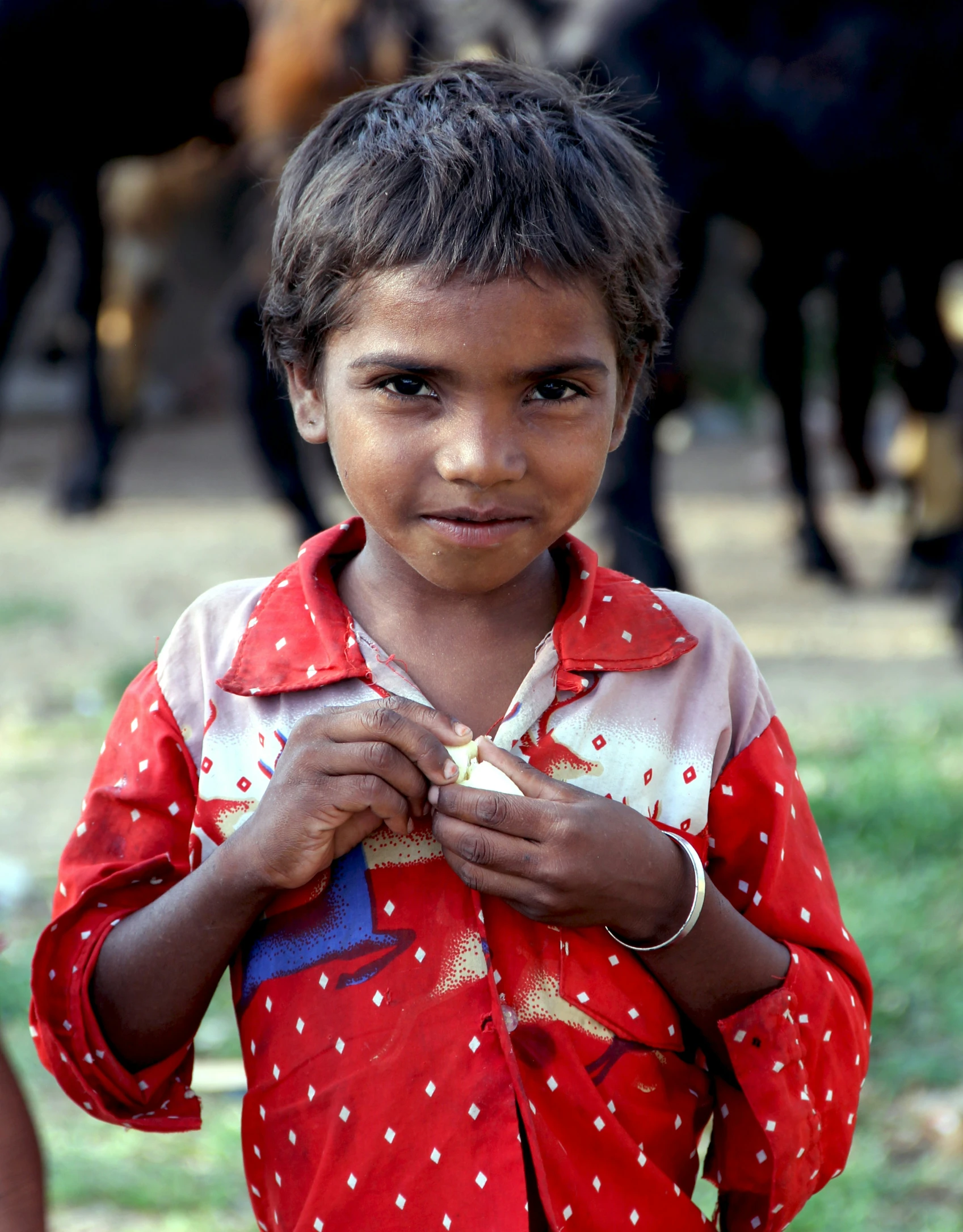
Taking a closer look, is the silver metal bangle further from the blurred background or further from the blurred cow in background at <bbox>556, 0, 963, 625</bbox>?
the blurred cow in background at <bbox>556, 0, 963, 625</bbox>

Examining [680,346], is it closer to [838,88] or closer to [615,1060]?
[838,88]

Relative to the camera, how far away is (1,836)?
299cm

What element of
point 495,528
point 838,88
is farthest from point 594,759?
point 838,88

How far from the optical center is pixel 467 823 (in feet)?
3.29

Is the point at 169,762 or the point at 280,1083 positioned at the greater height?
the point at 169,762

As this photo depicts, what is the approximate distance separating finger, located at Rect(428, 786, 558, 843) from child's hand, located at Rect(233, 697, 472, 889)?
0.02 m

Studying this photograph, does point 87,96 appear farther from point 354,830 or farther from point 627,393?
point 354,830

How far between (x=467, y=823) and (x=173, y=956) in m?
0.26

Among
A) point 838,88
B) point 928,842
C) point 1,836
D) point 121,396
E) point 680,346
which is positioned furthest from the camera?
point 121,396

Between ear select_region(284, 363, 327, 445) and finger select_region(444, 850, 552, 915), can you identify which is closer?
finger select_region(444, 850, 552, 915)

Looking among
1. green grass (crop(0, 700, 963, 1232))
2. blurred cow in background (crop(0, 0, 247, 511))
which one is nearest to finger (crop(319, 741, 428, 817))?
green grass (crop(0, 700, 963, 1232))

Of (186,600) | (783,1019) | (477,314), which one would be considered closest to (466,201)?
(477,314)

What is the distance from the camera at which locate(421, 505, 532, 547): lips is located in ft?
3.45

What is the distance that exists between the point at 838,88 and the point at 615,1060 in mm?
3333
